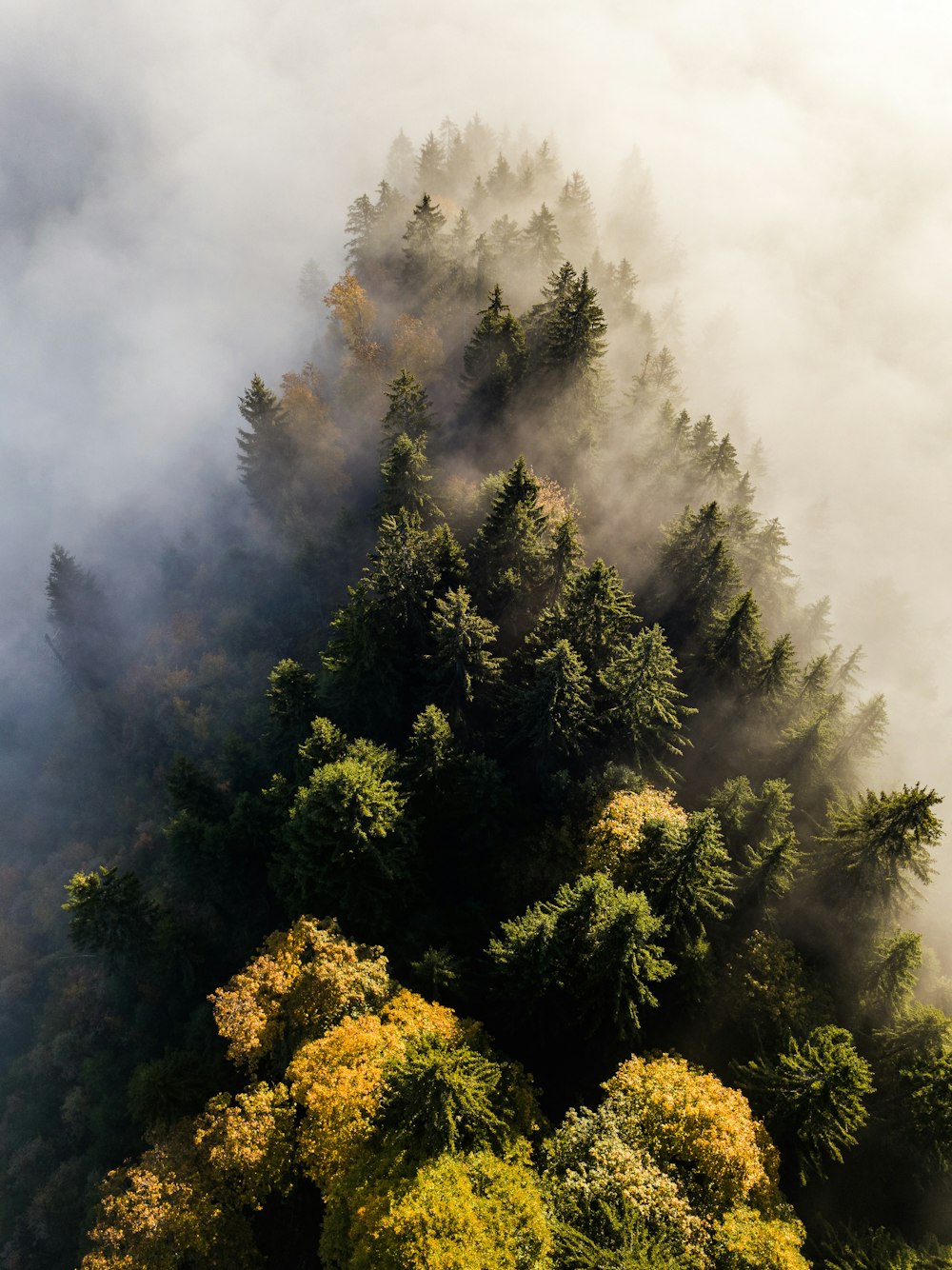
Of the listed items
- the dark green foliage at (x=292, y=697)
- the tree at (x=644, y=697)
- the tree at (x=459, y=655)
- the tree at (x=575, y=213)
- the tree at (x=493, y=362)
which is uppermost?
the tree at (x=575, y=213)

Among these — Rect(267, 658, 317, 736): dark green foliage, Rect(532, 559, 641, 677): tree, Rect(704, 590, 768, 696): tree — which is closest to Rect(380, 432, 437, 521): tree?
Rect(532, 559, 641, 677): tree

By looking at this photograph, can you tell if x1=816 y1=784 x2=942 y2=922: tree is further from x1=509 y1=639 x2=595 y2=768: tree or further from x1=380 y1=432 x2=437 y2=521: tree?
x1=380 y1=432 x2=437 y2=521: tree

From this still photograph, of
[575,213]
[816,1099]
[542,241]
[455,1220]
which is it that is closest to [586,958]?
[816,1099]

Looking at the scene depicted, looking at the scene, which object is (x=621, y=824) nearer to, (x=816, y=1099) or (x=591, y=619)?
(x=591, y=619)

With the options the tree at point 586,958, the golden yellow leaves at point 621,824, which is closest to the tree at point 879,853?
the golden yellow leaves at point 621,824

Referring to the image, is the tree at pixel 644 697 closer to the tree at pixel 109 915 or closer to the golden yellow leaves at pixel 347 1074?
the golden yellow leaves at pixel 347 1074

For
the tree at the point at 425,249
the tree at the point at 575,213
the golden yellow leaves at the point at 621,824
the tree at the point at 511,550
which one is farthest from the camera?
the tree at the point at 575,213
